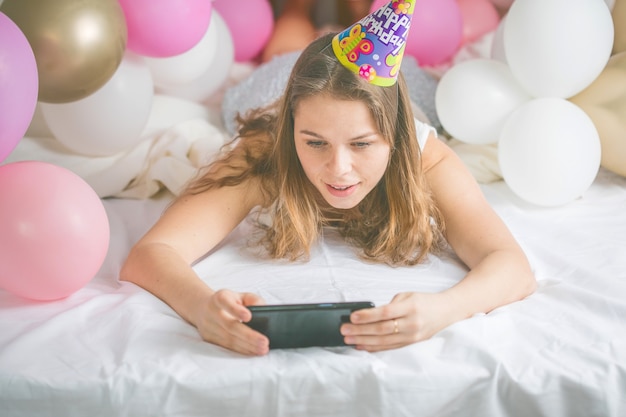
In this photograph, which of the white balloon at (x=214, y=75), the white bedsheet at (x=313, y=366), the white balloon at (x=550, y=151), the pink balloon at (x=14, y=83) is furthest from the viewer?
the white balloon at (x=214, y=75)

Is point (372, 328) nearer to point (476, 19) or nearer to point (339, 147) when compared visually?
point (339, 147)

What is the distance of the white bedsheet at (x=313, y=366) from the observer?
1274mm

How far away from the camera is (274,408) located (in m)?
1.28

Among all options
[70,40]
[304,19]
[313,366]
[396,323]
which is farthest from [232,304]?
[304,19]

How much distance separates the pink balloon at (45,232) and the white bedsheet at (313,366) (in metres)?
0.06

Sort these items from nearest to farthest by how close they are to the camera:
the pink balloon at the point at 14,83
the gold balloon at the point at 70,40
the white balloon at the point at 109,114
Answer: the pink balloon at the point at 14,83, the gold balloon at the point at 70,40, the white balloon at the point at 109,114

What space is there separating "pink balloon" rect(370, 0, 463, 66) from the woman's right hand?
147 cm

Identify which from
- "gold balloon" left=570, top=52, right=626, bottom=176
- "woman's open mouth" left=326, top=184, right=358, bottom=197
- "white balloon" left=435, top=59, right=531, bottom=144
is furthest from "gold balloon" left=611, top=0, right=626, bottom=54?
"woman's open mouth" left=326, top=184, right=358, bottom=197

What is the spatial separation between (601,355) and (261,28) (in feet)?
5.98

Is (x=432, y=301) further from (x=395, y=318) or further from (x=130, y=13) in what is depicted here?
(x=130, y=13)

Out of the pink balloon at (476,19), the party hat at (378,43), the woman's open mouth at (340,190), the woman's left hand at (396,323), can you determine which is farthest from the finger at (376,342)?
the pink balloon at (476,19)

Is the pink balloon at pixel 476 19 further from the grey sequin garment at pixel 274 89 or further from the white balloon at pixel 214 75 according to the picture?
the white balloon at pixel 214 75

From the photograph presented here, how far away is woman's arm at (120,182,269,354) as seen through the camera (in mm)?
1320

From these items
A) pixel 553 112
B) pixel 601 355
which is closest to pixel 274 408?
pixel 601 355
